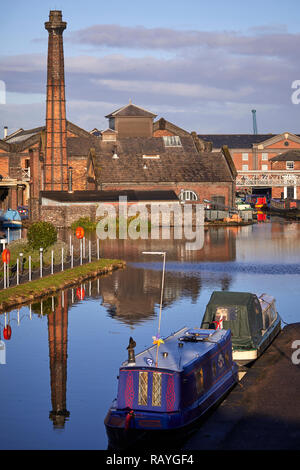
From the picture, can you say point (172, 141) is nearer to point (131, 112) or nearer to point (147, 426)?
point (131, 112)

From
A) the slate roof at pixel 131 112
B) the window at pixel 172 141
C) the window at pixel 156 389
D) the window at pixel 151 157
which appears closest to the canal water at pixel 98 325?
the window at pixel 156 389

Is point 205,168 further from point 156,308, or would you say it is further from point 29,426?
point 29,426

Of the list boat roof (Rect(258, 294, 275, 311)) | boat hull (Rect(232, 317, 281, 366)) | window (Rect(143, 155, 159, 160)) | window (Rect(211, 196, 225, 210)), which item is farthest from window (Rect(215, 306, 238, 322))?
window (Rect(143, 155, 159, 160))

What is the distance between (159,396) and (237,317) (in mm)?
7838

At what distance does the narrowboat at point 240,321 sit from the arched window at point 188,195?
Answer: 64700 millimetres

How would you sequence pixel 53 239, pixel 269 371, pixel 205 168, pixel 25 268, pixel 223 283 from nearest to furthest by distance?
1. pixel 269 371
2. pixel 223 283
3. pixel 25 268
4. pixel 53 239
5. pixel 205 168

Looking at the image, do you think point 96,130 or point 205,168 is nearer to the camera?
point 205,168

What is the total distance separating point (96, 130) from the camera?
16425 cm

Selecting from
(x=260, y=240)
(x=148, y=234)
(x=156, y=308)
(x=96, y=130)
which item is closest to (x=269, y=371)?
(x=156, y=308)

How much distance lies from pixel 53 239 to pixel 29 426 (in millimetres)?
28855

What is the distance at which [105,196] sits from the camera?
83.2 meters

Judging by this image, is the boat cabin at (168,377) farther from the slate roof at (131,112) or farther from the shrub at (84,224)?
the slate roof at (131,112)

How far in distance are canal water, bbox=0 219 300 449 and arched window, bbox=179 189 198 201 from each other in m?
31.6

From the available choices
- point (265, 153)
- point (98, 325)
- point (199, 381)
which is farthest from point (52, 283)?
point (265, 153)
